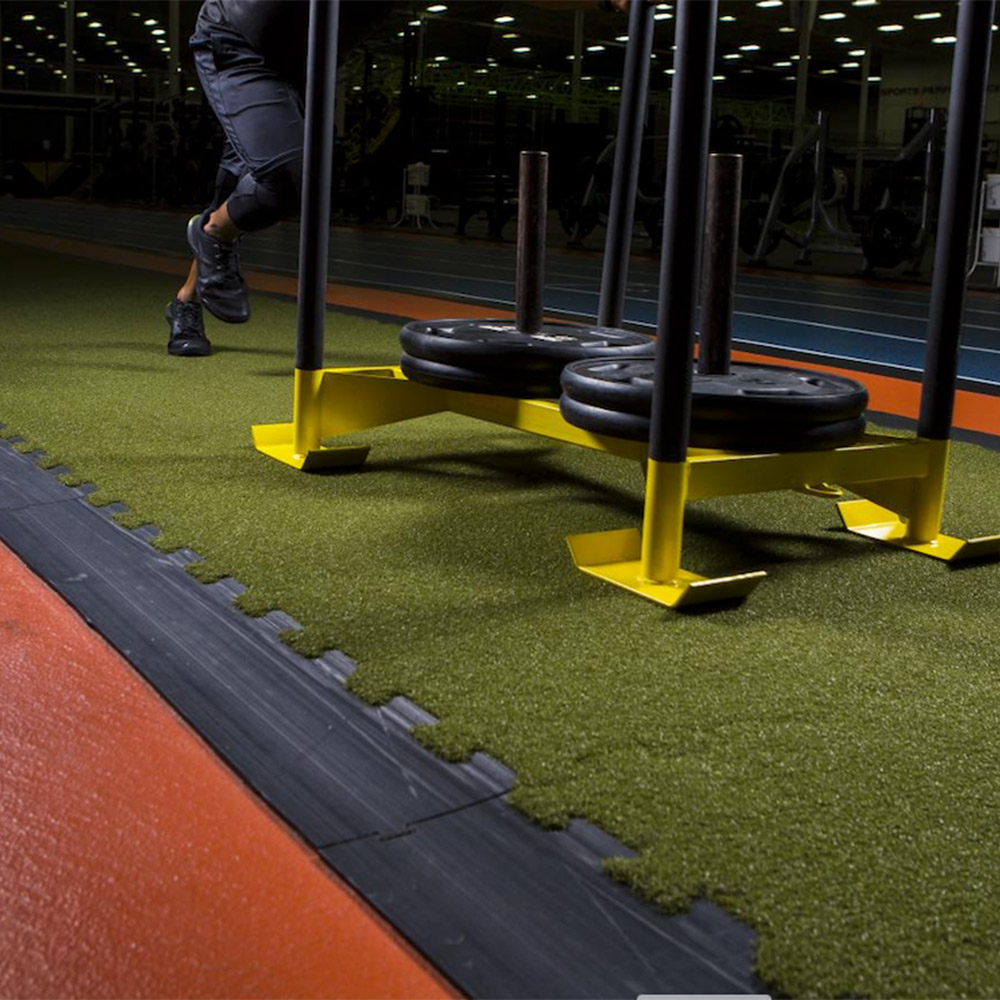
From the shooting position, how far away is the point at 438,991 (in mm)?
1053

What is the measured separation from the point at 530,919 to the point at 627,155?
2247 millimetres

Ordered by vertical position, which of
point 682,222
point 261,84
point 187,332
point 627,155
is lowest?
point 187,332

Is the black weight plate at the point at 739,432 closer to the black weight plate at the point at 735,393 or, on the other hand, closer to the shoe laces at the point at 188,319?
the black weight plate at the point at 735,393

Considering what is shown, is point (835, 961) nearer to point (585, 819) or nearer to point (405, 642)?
point (585, 819)

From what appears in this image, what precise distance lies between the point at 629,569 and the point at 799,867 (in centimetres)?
91

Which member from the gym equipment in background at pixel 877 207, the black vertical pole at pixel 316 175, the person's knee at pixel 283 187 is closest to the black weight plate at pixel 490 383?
the black vertical pole at pixel 316 175

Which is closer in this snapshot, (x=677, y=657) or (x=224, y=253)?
(x=677, y=657)

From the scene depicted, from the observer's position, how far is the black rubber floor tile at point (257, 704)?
1359 millimetres

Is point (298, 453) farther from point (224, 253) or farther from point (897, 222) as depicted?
point (897, 222)

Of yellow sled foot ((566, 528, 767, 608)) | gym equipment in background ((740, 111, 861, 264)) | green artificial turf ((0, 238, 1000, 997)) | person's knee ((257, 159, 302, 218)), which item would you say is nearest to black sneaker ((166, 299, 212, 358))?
person's knee ((257, 159, 302, 218))

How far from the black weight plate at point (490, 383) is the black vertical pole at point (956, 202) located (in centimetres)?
71

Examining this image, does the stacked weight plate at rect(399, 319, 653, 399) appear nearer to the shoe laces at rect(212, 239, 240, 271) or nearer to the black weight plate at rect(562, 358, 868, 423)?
the black weight plate at rect(562, 358, 868, 423)

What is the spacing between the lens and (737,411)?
2.13 metres

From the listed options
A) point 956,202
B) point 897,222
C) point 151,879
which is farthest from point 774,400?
point 897,222
